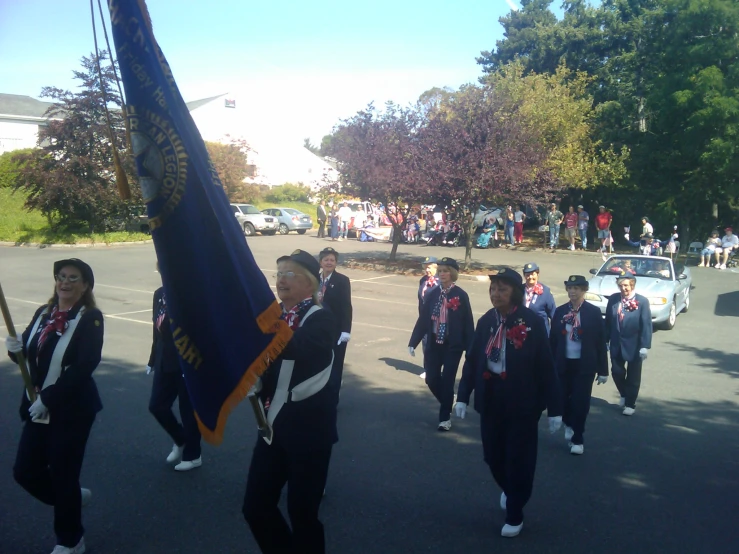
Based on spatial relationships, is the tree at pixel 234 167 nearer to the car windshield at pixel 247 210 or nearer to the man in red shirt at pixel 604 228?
the car windshield at pixel 247 210

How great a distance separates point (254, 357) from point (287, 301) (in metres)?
0.73

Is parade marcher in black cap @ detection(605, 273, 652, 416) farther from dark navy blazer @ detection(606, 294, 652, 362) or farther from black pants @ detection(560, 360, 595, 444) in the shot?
black pants @ detection(560, 360, 595, 444)

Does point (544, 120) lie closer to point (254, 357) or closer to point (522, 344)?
point (522, 344)

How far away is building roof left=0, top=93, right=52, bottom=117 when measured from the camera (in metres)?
54.8

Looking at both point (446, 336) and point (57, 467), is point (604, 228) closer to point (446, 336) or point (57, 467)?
point (446, 336)

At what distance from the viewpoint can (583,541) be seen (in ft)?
16.0

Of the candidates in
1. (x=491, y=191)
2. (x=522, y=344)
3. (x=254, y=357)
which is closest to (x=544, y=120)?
(x=491, y=191)

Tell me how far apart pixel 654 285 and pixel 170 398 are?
12.2 meters

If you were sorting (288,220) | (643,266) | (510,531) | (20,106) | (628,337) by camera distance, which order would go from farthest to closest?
(20,106), (288,220), (643,266), (628,337), (510,531)

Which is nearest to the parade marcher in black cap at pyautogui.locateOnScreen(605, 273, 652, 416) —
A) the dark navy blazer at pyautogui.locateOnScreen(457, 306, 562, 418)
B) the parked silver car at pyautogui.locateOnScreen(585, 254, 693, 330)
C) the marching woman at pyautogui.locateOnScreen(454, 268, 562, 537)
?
the marching woman at pyautogui.locateOnScreen(454, 268, 562, 537)

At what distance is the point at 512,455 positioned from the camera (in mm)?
4945

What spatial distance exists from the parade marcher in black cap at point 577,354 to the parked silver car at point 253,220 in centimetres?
3252

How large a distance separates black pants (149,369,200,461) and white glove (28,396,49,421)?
1655mm

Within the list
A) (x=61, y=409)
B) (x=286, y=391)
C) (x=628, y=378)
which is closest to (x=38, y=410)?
(x=61, y=409)
